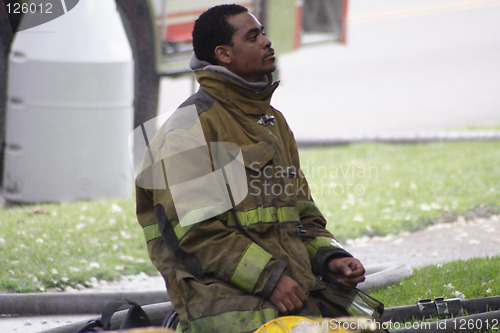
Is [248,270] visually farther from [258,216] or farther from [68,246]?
[68,246]

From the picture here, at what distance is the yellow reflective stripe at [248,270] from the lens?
2723 millimetres

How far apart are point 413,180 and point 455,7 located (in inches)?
560

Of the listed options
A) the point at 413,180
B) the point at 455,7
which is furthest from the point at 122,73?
the point at 455,7

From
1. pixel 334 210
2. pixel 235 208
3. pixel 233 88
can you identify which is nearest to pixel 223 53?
pixel 233 88

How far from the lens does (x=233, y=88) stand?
305 centimetres

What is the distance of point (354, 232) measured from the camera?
5855 millimetres

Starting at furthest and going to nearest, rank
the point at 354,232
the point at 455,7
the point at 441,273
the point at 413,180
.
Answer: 1. the point at 455,7
2. the point at 413,180
3. the point at 354,232
4. the point at 441,273

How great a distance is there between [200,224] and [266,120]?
1.96 ft

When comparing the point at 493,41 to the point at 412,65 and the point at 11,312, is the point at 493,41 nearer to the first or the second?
the point at 412,65

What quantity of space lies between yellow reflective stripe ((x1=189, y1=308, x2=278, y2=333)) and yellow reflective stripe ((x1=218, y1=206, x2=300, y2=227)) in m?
0.35

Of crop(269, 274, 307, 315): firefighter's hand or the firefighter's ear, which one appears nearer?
crop(269, 274, 307, 315): firefighter's hand

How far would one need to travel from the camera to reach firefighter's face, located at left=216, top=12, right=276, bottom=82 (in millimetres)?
3094

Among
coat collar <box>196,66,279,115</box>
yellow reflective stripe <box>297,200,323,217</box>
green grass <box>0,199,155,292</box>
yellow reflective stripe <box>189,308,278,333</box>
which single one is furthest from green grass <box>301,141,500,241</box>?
yellow reflective stripe <box>189,308,278,333</box>

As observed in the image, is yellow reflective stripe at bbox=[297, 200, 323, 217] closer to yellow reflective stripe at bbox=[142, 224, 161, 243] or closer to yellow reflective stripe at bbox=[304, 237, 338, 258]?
yellow reflective stripe at bbox=[304, 237, 338, 258]
